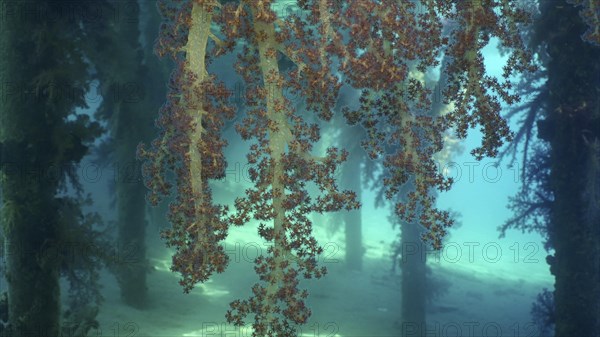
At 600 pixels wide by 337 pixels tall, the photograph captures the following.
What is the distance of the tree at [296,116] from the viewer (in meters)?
3.66

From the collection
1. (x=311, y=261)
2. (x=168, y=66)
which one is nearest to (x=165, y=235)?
(x=311, y=261)

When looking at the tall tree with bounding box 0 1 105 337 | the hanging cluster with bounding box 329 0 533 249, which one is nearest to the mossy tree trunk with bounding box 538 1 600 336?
the hanging cluster with bounding box 329 0 533 249

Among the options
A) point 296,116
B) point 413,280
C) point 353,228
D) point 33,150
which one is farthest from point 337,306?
point 296,116

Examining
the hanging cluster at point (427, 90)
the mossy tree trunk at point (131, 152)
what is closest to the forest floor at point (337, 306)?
the mossy tree trunk at point (131, 152)

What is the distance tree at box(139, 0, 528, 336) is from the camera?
144 inches

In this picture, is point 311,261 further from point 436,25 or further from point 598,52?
point 598,52

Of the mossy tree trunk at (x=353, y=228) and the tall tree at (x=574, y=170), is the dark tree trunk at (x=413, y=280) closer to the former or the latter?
the mossy tree trunk at (x=353, y=228)

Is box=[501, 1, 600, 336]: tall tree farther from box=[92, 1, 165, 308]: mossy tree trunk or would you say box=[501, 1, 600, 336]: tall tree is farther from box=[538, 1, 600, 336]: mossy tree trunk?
box=[92, 1, 165, 308]: mossy tree trunk

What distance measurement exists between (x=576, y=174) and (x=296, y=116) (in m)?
7.97

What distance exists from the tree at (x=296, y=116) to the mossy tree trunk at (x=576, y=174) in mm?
6571

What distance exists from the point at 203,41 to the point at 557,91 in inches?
331

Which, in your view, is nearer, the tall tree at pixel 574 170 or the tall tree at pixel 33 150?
the tall tree at pixel 33 150

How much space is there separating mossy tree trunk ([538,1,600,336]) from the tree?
6571 mm

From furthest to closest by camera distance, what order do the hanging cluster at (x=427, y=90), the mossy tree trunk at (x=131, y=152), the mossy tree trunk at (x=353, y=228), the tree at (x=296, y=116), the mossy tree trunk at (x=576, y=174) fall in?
the mossy tree trunk at (x=353, y=228)
the mossy tree trunk at (x=131, y=152)
the mossy tree trunk at (x=576, y=174)
the hanging cluster at (x=427, y=90)
the tree at (x=296, y=116)
